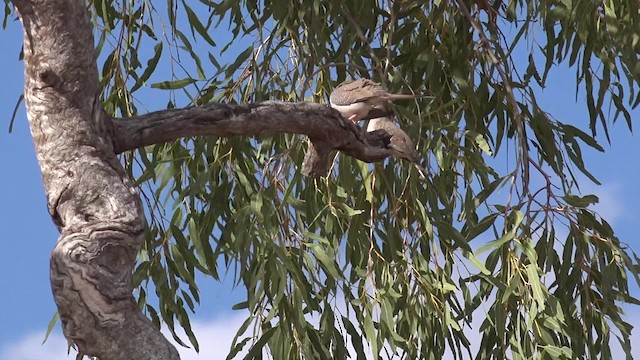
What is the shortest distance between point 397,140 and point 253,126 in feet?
1.78

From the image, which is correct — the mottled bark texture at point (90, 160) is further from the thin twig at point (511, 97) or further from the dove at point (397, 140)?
the thin twig at point (511, 97)

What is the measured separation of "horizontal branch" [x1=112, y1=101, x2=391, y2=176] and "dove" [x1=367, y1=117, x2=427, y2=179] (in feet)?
0.39

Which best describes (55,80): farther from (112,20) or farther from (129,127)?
(112,20)

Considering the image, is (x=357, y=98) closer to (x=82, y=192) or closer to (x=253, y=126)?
(x=253, y=126)

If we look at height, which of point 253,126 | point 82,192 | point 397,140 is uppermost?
point 397,140

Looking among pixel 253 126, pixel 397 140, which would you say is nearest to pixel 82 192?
pixel 253 126

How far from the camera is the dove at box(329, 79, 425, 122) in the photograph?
10.8ft

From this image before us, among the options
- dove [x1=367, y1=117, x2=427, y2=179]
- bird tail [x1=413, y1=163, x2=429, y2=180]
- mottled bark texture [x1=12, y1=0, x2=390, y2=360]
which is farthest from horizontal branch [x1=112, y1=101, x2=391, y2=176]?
bird tail [x1=413, y1=163, x2=429, y2=180]

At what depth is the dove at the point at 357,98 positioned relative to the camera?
328 centimetres

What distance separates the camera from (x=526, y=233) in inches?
142

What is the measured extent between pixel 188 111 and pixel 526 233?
43.5 inches

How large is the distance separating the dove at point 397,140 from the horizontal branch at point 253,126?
0.12 m

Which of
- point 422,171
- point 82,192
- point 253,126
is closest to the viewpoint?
point 82,192

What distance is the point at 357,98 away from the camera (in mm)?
3279
